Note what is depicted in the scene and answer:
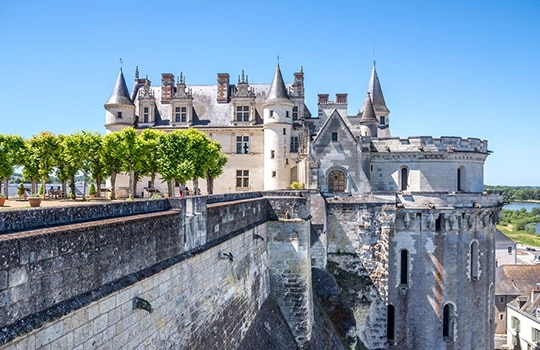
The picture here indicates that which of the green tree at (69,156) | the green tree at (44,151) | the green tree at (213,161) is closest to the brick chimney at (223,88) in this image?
the green tree at (213,161)

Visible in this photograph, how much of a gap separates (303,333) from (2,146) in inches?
927

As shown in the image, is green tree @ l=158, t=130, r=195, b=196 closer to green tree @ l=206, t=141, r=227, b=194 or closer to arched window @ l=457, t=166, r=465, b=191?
green tree @ l=206, t=141, r=227, b=194

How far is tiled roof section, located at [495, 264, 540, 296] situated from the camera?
48688mm

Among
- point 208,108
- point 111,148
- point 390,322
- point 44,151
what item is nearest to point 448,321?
point 390,322

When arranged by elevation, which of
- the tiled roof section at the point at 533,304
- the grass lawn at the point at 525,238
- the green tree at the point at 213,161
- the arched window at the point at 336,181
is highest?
the green tree at the point at 213,161

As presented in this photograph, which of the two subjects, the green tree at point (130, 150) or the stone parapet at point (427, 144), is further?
the green tree at point (130, 150)

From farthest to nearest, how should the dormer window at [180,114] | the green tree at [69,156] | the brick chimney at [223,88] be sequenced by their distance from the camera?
the brick chimney at [223,88]
the dormer window at [180,114]
the green tree at [69,156]

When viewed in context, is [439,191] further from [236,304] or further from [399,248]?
[236,304]

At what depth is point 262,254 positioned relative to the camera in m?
16.6

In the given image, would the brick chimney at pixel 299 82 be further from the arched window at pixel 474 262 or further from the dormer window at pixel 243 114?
the arched window at pixel 474 262

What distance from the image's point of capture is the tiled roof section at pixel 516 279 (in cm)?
4869

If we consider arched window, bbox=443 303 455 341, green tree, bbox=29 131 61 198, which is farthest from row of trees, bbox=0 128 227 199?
arched window, bbox=443 303 455 341

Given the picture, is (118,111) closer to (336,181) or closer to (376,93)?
(336,181)

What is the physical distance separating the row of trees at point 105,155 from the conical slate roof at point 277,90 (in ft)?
27.7
